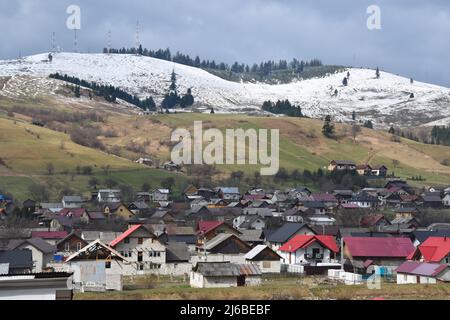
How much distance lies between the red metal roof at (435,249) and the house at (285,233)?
12.0m

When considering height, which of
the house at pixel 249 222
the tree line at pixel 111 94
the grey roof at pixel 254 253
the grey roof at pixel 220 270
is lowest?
the house at pixel 249 222

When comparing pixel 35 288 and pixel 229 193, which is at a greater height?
pixel 35 288

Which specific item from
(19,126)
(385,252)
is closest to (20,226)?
(385,252)

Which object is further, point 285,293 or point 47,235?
point 47,235

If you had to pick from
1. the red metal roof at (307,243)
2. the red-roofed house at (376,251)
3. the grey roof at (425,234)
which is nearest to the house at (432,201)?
the grey roof at (425,234)

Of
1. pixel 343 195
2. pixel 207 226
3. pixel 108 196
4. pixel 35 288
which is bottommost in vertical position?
pixel 207 226

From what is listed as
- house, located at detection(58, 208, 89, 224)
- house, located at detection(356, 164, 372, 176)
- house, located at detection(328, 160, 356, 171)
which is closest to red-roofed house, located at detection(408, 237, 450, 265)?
house, located at detection(58, 208, 89, 224)

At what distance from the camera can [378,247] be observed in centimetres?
4038

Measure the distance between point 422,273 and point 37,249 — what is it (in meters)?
19.6

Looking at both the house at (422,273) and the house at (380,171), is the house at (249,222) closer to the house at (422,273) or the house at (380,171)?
the house at (422,273)

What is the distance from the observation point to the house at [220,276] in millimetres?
28938

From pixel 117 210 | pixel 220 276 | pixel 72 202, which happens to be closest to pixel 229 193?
pixel 117 210

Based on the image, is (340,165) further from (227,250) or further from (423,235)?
(227,250)
